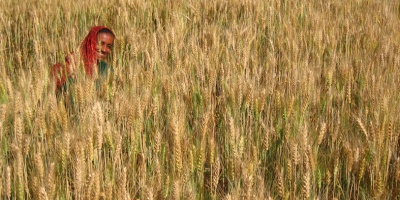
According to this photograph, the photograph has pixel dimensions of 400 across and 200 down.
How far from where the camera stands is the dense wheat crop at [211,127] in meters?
1.17

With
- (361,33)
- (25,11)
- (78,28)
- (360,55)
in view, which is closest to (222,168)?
(360,55)

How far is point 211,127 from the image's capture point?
154 centimetres

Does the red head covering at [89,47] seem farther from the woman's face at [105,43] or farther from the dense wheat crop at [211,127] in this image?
the dense wheat crop at [211,127]

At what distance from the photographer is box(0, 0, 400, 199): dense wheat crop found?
117cm

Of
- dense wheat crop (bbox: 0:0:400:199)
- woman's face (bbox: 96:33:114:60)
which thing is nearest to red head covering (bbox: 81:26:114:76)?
woman's face (bbox: 96:33:114:60)

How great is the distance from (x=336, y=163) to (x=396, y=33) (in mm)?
1716

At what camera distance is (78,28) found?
312cm

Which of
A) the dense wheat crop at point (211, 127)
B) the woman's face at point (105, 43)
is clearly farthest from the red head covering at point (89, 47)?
the dense wheat crop at point (211, 127)

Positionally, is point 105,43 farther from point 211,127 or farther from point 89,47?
point 211,127

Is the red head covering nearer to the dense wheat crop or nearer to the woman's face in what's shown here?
the woman's face

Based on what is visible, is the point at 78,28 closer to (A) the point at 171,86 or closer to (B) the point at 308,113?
(A) the point at 171,86

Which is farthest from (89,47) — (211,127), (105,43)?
(211,127)

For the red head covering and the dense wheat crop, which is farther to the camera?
the red head covering

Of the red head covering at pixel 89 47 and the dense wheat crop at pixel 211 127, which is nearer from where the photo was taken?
the dense wheat crop at pixel 211 127
